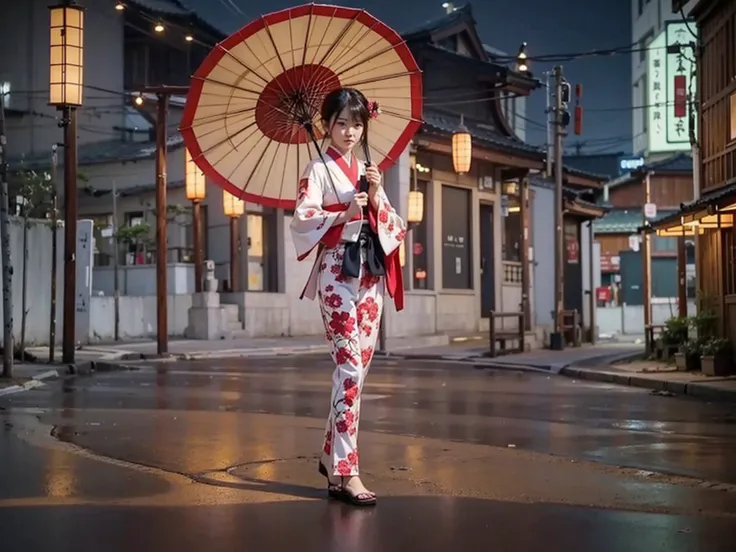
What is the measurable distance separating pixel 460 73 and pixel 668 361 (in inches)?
711

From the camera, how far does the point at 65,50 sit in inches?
626

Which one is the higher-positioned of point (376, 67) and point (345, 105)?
point (376, 67)

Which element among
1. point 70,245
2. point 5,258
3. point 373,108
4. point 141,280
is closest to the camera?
point 373,108

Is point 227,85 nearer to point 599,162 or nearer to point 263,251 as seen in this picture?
point 263,251

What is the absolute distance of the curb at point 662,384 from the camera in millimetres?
12586

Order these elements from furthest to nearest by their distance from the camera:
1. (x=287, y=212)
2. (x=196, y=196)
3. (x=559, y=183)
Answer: (x=287, y=212) < (x=196, y=196) < (x=559, y=183)

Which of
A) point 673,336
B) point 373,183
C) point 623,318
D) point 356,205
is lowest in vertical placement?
point 673,336

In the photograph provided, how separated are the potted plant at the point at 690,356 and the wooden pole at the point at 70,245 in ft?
33.5

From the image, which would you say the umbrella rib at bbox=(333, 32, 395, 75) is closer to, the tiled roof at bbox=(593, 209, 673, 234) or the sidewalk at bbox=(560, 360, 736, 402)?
the sidewalk at bbox=(560, 360, 736, 402)

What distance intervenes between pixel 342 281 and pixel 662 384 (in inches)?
391

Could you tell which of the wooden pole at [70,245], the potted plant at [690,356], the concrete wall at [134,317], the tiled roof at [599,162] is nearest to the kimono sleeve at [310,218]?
the potted plant at [690,356]

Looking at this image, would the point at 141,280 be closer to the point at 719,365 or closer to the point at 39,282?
the point at 39,282

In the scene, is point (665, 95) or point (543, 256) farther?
point (665, 95)

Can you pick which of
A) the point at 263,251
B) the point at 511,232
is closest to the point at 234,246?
the point at 263,251
